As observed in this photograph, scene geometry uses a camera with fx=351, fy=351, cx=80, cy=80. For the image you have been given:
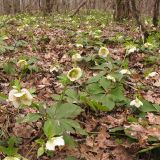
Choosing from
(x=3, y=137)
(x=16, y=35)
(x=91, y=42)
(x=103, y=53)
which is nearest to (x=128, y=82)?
(x=103, y=53)

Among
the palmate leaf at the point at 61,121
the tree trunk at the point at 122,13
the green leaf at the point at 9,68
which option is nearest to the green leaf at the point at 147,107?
the palmate leaf at the point at 61,121

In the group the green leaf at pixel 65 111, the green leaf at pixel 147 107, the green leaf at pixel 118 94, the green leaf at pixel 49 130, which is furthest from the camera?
the green leaf at pixel 118 94

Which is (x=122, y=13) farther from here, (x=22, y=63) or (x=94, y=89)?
(x=94, y=89)

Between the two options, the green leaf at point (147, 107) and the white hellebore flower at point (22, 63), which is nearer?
the green leaf at point (147, 107)

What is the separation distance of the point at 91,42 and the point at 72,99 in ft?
8.66

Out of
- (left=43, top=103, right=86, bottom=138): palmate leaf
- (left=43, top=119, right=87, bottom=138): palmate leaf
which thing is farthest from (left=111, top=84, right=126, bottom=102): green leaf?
(left=43, top=119, right=87, bottom=138): palmate leaf

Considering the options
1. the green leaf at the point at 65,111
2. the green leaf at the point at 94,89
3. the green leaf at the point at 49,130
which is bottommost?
the green leaf at the point at 94,89

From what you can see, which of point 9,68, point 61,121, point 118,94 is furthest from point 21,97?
point 9,68

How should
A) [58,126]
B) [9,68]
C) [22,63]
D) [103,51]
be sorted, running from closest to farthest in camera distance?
[58,126]
[103,51]
[22,63]
[9,68]

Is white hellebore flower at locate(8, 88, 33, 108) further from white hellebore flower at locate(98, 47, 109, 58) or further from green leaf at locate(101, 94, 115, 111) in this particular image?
white hellebore flower at locate(98, 47, 109, 58)

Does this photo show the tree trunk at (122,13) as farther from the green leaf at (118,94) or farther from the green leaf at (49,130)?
the green leaf at (49,130)

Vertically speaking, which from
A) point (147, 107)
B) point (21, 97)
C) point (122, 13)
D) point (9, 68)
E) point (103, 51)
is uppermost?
point (21, 97)

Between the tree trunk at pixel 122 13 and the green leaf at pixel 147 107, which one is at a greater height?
the green leaf at pixel 147 107

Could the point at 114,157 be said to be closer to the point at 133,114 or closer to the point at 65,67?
the point at 133,114
